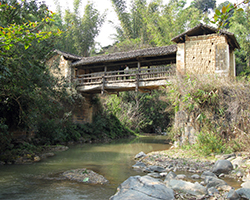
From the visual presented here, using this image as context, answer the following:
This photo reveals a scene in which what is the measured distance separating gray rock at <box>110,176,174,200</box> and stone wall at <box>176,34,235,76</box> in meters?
7.34

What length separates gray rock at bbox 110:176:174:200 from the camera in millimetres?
4008

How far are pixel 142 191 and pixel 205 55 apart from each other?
905 centimetres

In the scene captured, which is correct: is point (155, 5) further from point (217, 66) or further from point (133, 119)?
point (217, 66)

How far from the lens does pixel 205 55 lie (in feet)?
37.5

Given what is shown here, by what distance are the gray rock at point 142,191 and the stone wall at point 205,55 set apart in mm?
7335

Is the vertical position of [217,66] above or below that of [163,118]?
above

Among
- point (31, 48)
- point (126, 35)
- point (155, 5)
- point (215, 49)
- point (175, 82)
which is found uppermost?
point (155, 5)

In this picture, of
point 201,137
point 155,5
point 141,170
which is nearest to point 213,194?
point 141,170

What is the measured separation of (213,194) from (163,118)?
1827 cm

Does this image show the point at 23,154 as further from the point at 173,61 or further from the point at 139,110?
the point at 139,110

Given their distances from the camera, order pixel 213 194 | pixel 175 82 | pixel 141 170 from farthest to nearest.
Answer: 1. pixel 175 82
2. pixel 141 170
3. pixel 213 194

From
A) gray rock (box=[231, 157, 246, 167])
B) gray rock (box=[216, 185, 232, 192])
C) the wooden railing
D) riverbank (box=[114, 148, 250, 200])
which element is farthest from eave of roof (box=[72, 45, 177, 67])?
gray rock (box=[216, 185, 232, 192])

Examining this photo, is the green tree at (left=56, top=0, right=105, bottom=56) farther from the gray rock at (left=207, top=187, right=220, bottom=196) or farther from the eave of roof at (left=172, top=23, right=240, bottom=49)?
the gray rock at (left=207, top=187, right=220, bottom=196)

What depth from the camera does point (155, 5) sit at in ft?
75.9
